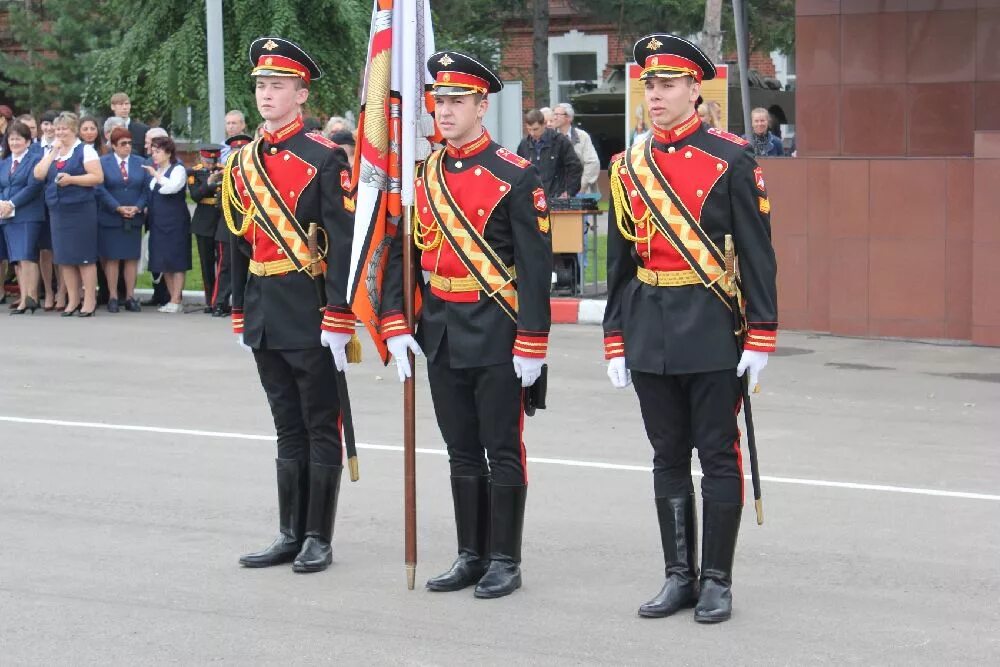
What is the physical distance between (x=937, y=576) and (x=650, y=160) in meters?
2.12

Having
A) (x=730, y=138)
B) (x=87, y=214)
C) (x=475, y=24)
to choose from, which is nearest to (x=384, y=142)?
(x=730, y=138)

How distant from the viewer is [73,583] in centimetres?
675

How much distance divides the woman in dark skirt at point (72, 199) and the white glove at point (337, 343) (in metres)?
10.5

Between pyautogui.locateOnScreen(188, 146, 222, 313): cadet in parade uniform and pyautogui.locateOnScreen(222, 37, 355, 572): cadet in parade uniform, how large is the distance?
9.51 meters

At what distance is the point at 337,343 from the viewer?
21.6 ft

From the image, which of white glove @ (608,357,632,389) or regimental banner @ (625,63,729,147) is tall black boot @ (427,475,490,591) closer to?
white glove @ (608,357,632,389)

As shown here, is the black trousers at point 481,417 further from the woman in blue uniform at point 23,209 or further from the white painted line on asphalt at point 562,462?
the woman in blue uniform at point 23,209

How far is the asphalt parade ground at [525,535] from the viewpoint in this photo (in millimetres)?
5922

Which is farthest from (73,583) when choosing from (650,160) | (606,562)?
(650,160)

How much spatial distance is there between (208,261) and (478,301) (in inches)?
432

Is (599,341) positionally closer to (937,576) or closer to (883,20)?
(883,20)

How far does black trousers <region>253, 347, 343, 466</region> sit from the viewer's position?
6.81 m

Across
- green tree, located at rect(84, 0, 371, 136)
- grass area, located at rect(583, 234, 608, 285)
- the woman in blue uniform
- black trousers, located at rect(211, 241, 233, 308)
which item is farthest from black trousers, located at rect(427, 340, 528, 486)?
green tree, located at rect(84, 0, 371, 136)

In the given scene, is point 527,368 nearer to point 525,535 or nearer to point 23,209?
point 525,535
